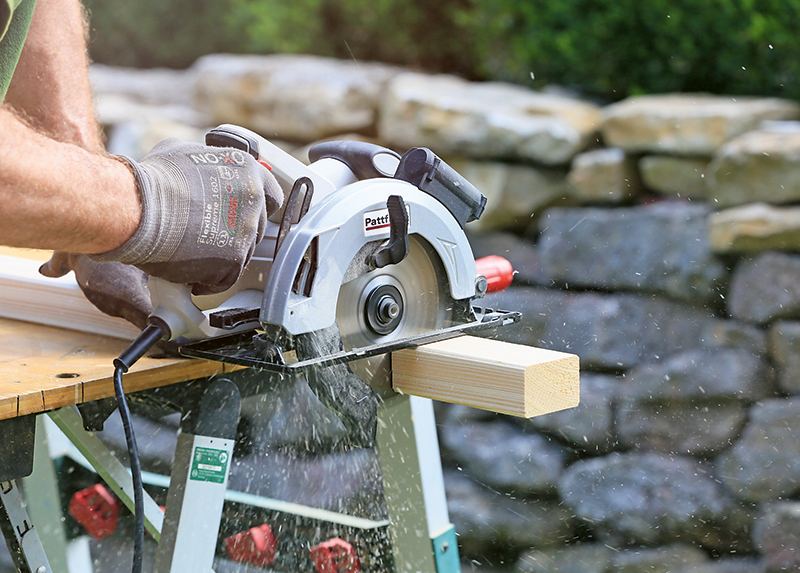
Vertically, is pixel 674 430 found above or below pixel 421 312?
below

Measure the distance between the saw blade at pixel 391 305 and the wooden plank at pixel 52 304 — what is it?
418 millimetres

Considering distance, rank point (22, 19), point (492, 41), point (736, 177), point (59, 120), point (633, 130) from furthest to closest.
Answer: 1. point (492, 41)
2. point (633, 130)
3. point (736, 177)
4. point (59, 120)
5. point (22, 19)

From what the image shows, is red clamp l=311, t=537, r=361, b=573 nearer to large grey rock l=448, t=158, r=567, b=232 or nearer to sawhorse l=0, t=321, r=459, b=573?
sawhorse l=0, t=321, r=459, b=573

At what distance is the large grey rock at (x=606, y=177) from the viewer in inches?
121

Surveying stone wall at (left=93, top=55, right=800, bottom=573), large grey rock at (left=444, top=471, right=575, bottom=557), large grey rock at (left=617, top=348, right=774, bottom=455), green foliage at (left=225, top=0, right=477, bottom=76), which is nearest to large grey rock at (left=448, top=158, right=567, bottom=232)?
stone wall at (left=93, top=55, right=800, bottom=573)

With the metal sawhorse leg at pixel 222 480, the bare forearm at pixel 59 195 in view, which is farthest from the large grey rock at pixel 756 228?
the bare forearm at pixel 59 195

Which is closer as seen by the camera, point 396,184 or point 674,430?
point 396,184

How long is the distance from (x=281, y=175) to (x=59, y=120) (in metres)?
0.48

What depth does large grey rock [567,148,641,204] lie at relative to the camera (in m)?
3.08

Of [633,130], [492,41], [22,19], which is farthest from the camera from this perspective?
[492,41]

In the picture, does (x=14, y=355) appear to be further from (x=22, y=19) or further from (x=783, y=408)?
(x=783, y=408)

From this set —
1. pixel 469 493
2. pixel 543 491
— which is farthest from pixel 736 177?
pixel 469 493

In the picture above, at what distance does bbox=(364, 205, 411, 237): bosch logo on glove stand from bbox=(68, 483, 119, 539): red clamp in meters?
1.00

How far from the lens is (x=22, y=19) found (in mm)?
1024
